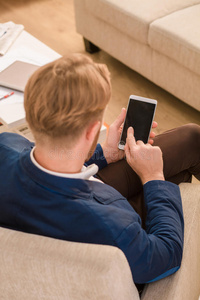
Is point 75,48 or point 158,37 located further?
point 75,48

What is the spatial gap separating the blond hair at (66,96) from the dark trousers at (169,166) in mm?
473

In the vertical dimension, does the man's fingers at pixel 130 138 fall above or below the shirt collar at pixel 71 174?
below

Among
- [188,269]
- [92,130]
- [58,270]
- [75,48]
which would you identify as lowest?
[75,48]

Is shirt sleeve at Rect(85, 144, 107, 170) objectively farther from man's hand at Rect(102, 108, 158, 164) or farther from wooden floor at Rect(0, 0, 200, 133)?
A: wooden floor at Rect(0, 0, 200, 133)

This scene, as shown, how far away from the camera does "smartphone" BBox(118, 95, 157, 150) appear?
1249 millimetres

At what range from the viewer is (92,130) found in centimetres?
80

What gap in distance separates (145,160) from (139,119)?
21cm

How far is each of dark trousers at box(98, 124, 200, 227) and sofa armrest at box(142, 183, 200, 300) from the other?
8 cm

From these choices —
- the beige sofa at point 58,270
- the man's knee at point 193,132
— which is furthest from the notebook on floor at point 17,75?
the beige sofa at point 58,270

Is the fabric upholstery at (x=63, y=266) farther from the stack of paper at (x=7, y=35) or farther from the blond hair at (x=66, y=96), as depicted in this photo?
the stack of paper at (x=7, y=35)

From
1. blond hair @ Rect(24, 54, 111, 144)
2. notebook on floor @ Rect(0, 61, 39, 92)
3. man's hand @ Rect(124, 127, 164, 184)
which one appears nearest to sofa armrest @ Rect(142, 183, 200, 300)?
man's hand @ Rect(124, 127, 164, 184)

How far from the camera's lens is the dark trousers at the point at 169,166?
3.99ft

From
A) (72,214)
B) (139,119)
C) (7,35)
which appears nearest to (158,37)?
(7,35)

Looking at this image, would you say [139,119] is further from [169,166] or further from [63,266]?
[63,266]
